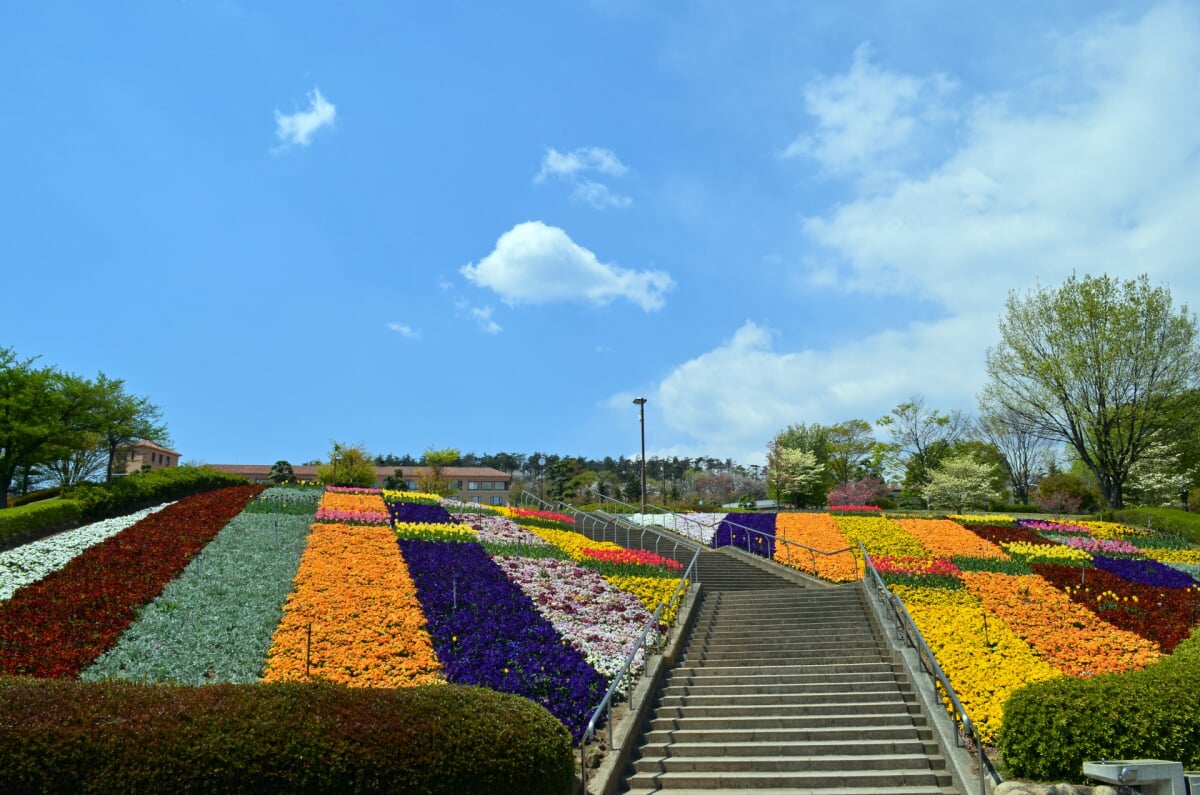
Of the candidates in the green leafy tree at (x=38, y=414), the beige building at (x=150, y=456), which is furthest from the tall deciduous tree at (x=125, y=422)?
the beige building at (x=150, y=456)

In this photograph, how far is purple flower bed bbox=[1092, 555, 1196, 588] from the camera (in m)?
18.5

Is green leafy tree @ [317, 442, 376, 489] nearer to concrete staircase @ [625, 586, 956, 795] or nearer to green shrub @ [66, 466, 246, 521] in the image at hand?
green shrub @ [66, 466, 246, 521]

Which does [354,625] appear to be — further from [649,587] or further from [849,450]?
[849,450]

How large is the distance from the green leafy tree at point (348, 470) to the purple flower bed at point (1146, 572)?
35.3 metres

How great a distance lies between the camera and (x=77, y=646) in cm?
1084

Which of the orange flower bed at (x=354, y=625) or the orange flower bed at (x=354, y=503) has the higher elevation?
the orange flower bed at (x=354, y=503)

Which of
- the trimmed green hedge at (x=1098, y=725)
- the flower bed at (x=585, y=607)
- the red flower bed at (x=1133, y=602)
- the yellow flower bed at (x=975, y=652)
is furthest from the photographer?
the red flower bed at (x=1133, y=602)

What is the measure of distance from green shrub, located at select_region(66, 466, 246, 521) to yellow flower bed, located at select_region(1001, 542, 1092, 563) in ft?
79.0

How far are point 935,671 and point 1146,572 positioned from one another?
11.2 m

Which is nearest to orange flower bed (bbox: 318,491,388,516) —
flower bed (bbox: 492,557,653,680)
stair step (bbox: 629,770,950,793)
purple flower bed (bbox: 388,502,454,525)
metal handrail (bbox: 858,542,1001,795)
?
purple flower bed (bbox: 388,502,454,525)

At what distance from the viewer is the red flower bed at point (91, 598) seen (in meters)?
10.5

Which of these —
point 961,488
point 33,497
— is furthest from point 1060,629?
point 33,497

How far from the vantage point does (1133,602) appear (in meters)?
16.2

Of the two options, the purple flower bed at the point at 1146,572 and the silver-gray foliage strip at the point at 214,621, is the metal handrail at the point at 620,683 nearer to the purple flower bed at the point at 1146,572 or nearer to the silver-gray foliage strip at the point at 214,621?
the silver-gray foliage strip at the point at 214,621
